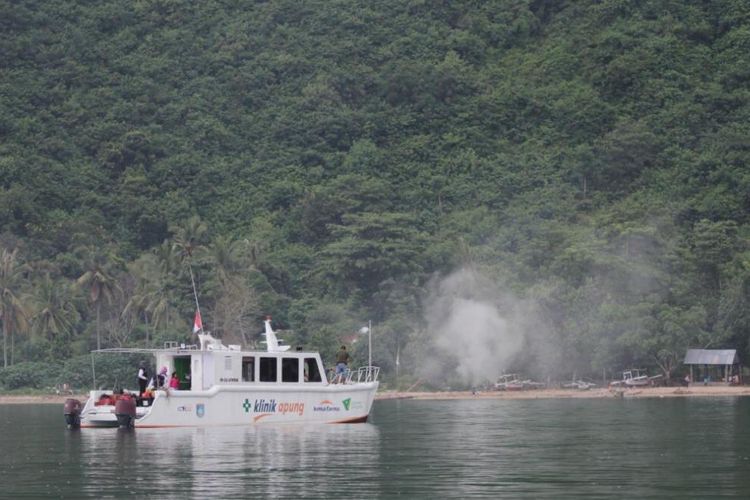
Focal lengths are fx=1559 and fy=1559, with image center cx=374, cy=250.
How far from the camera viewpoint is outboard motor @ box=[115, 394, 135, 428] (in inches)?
2002

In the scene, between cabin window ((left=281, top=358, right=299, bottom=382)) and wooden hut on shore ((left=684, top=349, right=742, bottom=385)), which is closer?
cabin window ((left=281, top=358, right=299, bottom=382))

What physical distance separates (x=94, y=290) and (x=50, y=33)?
73.6 metres

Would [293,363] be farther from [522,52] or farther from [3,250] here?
[522,52]

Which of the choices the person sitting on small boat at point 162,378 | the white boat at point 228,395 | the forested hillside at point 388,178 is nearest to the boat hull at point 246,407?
the white boat at point 228,395

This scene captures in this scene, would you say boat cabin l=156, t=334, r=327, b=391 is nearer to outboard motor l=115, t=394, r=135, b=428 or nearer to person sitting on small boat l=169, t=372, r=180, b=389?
person sitting on small boat l=169, t=372, r=180, b=389

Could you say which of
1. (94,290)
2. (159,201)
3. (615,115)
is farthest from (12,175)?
(615,115)

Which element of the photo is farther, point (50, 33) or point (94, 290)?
point (50, 33)

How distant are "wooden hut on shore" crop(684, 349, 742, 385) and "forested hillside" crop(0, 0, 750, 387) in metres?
0.93

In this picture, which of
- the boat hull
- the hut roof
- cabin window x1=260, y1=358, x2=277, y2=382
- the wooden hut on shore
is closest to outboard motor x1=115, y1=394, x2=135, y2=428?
the boat hull

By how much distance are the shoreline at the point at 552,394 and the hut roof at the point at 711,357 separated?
2.00m

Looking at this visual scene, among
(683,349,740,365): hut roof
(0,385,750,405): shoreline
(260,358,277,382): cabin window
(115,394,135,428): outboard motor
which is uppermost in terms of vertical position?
(260,358,277,382): cabin window

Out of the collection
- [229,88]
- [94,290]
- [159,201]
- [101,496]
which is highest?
[229,88]

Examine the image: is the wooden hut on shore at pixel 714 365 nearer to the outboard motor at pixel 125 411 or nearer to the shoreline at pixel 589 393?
the shoreline at pixel 589 393

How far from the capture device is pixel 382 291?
347 ft
